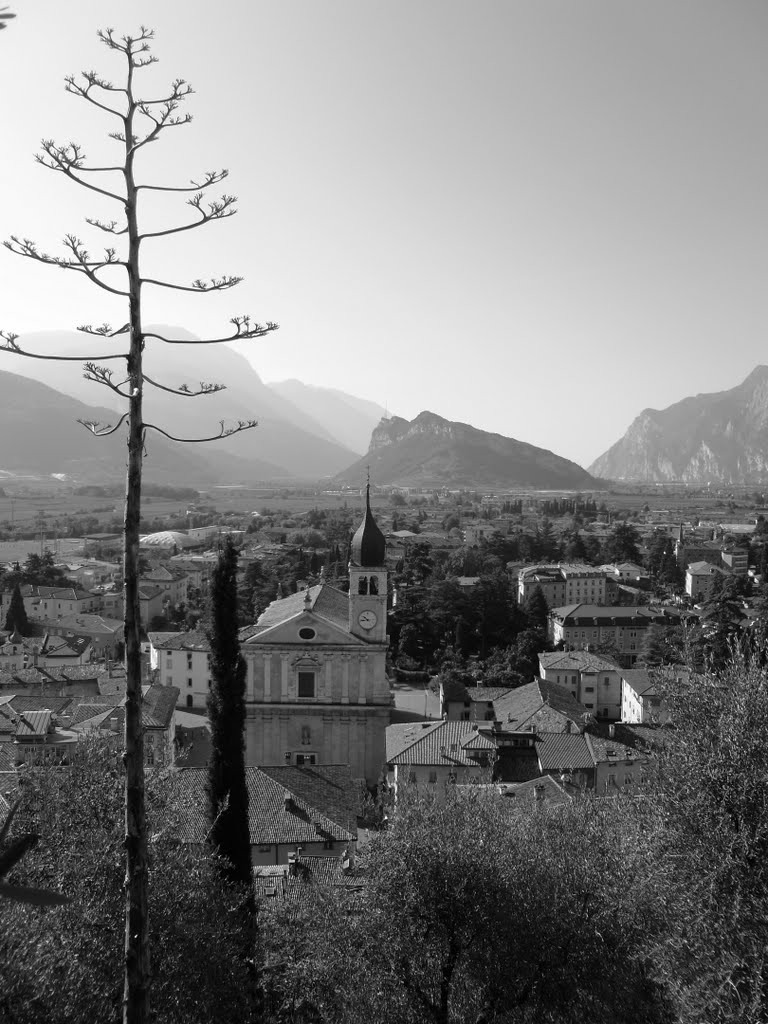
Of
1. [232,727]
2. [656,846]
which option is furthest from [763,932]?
[232,727]

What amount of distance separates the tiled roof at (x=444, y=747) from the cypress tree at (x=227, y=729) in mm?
11264

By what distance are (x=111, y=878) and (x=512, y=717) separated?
80.6 feet

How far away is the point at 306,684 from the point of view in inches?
1107

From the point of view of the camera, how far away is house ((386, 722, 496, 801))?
24.9 metres

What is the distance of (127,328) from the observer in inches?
258

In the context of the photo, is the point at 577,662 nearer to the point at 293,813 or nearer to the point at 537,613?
the point at 537,613

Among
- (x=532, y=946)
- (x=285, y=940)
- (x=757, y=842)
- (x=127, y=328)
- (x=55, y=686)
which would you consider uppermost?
(x=127, y=328)

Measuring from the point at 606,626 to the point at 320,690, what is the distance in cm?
3182

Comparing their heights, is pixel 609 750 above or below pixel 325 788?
below

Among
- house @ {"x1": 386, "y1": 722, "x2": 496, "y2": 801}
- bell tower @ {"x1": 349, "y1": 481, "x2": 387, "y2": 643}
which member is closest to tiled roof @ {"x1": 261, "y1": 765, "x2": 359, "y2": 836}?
house @ {"x1": 386, "y1": 722, "x2": 496, "y2": 801}

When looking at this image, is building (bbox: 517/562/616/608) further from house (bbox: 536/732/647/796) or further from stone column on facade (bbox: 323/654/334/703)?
stone column on facade (bbox: 323/654/334/703)

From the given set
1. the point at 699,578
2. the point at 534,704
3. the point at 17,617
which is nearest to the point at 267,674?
the point at 534,704

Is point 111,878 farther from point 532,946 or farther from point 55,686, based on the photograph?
point 55,686

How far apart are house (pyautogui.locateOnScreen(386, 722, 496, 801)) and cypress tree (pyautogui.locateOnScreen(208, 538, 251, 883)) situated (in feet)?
30.7
